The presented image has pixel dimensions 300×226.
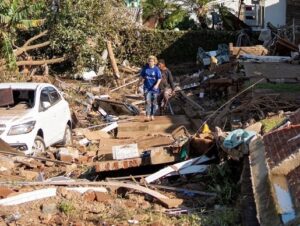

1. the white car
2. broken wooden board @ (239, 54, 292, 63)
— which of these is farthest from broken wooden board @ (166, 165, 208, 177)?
broken wooden board @ (239, 54, 292, 63)

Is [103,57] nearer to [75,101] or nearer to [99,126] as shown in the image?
[75,101]

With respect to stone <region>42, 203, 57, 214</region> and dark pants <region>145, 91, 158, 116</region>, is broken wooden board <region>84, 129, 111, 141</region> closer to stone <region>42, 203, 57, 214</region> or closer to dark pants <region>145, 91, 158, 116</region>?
dark pants <region>145, 91, 158, 116</region>

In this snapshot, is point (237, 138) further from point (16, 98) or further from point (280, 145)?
point (16, 98)

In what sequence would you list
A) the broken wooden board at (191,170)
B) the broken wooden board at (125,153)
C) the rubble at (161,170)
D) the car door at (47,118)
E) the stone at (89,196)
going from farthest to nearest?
1. the car door at (47,118)
2. the broken wooden board at (125,153)
3. the broken wooden board at (191,170)
4. the stone at (89,196)
5. the rubble at (161,170)

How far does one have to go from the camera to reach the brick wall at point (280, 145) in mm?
7820

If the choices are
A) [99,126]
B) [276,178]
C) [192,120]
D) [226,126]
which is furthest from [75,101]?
[276,178]

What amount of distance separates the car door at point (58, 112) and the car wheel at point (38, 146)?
3.13ft

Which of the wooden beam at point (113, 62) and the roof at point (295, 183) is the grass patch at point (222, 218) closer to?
the roof at point (295, 183)

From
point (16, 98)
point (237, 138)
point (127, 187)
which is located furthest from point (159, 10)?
point (127, 187)

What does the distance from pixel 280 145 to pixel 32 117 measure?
6.70m

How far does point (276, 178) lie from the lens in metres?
7.41

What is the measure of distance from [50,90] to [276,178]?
29.3ft

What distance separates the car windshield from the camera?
14172 millimetres

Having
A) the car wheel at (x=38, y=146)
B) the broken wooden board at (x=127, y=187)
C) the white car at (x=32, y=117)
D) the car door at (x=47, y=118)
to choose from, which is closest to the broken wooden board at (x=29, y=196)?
the broken wooden board at (x=127, y=187)
